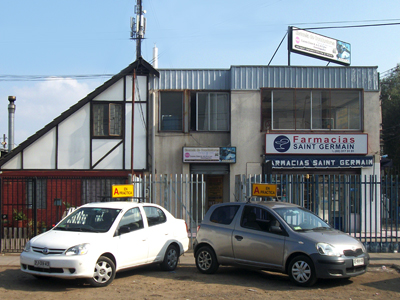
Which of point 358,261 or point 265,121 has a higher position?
point 265,121

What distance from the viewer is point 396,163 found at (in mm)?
32719

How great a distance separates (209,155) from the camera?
60.6 feet

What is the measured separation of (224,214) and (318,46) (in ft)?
46.0

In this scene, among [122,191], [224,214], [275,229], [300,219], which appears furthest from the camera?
[122,191]

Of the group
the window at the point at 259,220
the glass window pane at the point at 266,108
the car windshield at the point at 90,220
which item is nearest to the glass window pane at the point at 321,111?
the glass window pane at the point at 266,108

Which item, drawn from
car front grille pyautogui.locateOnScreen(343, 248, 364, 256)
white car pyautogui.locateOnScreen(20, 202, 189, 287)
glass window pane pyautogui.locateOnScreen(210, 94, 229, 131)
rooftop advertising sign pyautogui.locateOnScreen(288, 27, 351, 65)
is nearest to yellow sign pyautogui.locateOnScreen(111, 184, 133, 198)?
white car pyautogui.locateOnScreen(20, 202, 189, 287)

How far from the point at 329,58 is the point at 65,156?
42.7 ft

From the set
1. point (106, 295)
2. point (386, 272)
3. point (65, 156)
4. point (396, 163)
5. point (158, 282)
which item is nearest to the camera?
point (106, 295)

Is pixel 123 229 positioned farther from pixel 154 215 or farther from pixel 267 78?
pixel 267 78

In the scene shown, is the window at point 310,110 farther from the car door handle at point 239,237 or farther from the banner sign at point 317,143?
the car door handle at point 239,237

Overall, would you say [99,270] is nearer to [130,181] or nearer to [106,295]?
[106,295]

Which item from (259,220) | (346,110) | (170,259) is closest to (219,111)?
(346,110)

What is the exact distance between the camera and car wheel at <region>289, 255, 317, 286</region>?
8.11m

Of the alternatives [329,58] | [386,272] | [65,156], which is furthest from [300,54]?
[386,272]
